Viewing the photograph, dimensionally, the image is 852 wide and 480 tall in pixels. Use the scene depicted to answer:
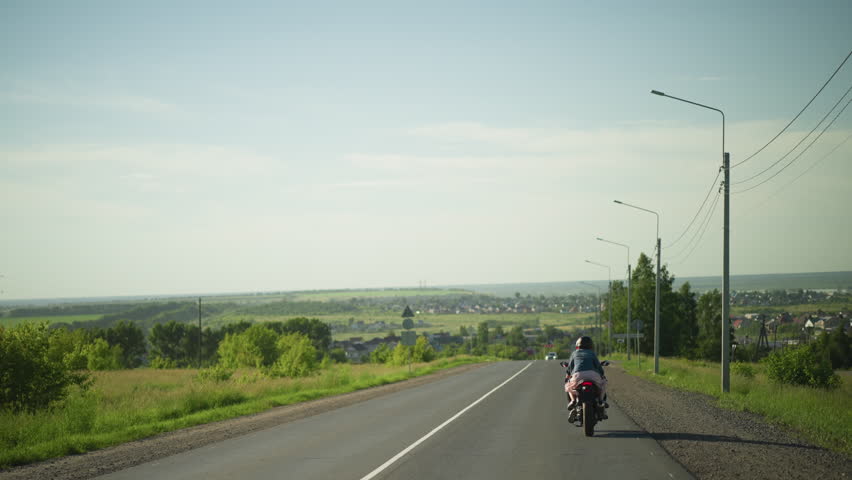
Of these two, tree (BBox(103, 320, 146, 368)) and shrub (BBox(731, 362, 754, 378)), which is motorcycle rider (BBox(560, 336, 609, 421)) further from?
tree (BBox(103, 320, 146, 368))

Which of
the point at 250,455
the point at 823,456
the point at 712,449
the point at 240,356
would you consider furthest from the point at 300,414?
the point at 240,356

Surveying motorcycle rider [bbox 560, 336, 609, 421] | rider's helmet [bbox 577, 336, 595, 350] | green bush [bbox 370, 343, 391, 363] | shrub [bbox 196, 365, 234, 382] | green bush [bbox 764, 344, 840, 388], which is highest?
rider's helmet [bbox 577, 336, 595, 350]

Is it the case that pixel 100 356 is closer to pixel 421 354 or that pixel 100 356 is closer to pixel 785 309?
pixel 421 354

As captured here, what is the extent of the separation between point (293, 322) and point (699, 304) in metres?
86.0

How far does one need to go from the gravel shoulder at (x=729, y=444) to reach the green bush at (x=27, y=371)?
15.6 meters

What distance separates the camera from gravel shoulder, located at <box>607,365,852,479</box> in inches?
372

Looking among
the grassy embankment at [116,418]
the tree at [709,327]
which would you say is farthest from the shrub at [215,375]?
the tree at [709,327]

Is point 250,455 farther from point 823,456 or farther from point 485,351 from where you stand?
point 485,351

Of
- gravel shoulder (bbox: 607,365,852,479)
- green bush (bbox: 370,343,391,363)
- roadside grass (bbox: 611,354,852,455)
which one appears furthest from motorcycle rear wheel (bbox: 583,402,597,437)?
green bush (bbox: 370,343,391,363)

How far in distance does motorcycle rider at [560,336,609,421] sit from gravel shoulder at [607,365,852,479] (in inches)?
55.9

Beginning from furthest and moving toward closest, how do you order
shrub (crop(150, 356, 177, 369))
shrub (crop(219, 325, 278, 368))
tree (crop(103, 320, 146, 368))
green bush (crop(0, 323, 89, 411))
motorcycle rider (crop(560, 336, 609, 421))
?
1. tree (crop(103, 320, 146, 368))
2. shrub (crop(150, 356, 177, 369))
3. shrub (crop(219, 325, 278, 368))
4. green bush (crop(0, 323, 89, 411))
5. motorcycle rider (crop(560, 336, 609, 421))

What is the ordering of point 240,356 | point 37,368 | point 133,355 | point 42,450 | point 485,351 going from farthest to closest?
point 485,351, point 133,355, point 240,356, point 37,368, point 42,450

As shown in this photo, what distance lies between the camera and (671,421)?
15344 millimetres

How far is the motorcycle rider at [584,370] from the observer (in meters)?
13.2
